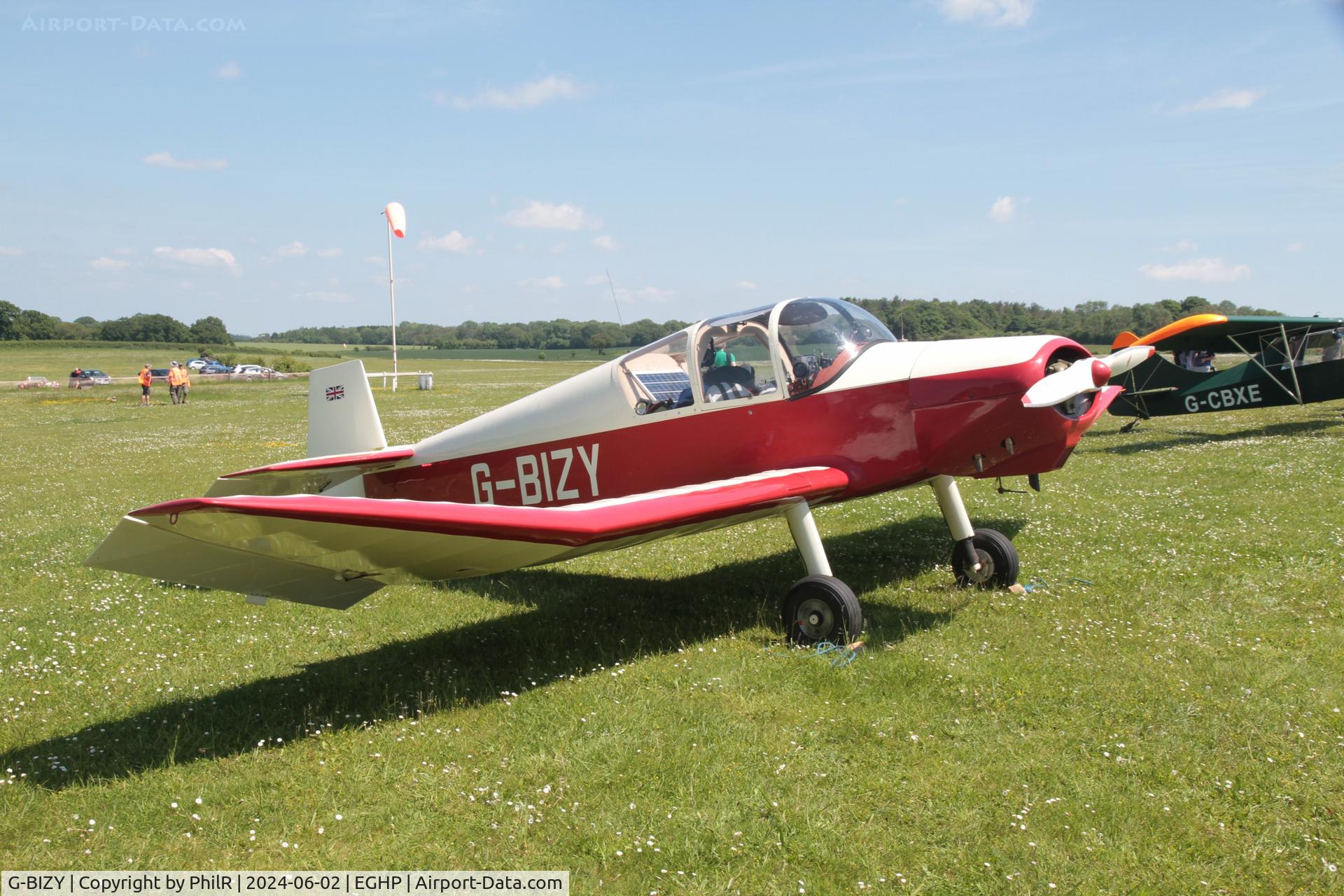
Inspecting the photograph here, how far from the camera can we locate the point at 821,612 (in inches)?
227

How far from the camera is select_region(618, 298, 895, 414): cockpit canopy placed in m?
6.34

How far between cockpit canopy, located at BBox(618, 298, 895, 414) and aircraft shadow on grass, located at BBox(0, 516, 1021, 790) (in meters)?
1.69

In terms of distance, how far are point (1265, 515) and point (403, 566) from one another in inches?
341

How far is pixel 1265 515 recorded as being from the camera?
352 inches

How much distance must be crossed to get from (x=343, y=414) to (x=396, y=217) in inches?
1231

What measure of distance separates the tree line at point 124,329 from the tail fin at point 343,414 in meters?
129

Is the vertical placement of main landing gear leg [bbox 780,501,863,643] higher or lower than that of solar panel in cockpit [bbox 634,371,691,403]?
lower

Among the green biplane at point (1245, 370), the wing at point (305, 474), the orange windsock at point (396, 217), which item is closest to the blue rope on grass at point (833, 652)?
the wing at point (305, 474)

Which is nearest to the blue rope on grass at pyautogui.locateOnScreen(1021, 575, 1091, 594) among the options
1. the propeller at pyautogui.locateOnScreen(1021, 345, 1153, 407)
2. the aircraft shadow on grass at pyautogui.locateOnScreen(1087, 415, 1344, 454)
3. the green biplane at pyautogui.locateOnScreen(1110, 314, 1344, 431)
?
the propeller at pyautogui.locateOnScreen(1021, 345, 1153, 407)

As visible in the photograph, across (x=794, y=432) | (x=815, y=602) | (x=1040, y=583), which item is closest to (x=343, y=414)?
(x=794, y=432)

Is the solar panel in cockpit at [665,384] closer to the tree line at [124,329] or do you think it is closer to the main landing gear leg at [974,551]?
the main landing gear leg at [974,551]

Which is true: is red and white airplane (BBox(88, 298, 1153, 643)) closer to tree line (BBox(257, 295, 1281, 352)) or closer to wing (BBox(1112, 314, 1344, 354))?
tree line (BBox(257, 295, 1281, 352))

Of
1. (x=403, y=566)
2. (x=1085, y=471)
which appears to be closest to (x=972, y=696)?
(x=403, y=566)

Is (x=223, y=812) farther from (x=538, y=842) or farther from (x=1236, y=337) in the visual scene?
(x=1236, y=337)
